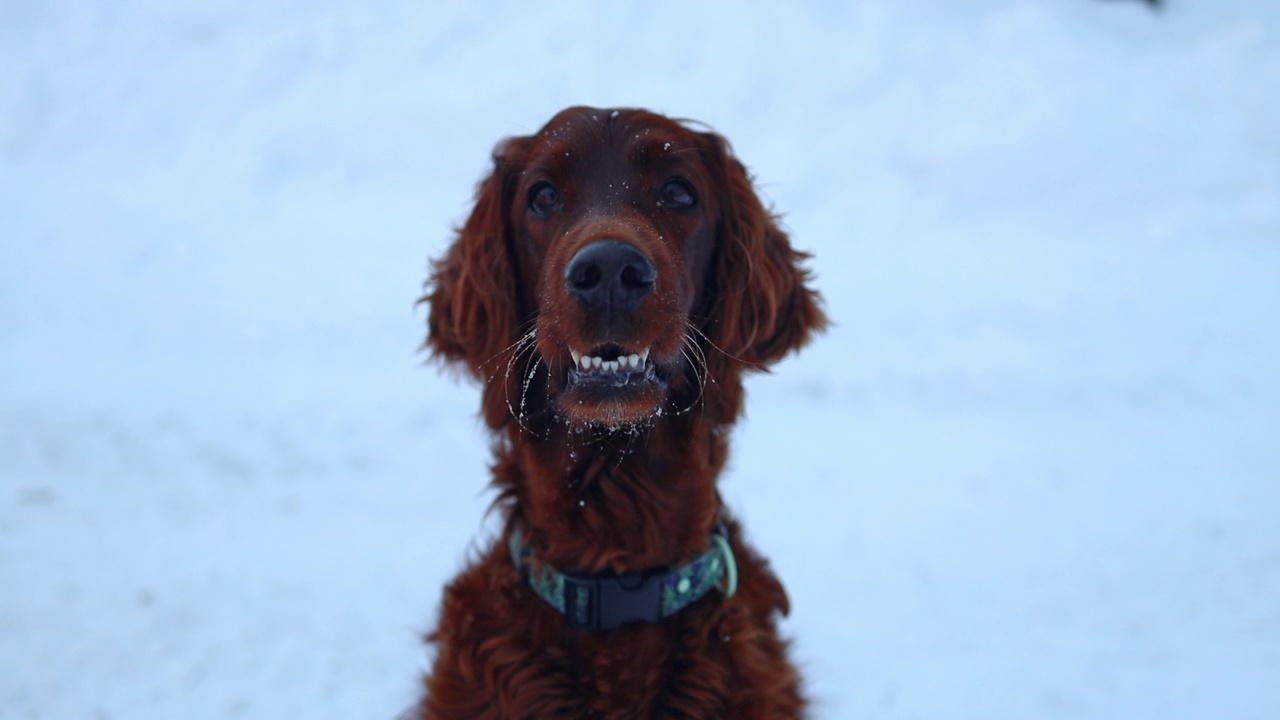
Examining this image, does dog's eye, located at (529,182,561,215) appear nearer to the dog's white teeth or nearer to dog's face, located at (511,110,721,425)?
dog's face, located at (511,110,721,425)

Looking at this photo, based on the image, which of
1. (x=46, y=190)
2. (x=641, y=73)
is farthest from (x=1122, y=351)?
(x=46, y=190)

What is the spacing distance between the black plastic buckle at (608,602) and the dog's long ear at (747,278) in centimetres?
70

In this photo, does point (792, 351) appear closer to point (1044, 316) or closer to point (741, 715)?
point (741, 715)

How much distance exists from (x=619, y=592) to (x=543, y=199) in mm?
1061

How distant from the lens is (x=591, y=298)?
204cm

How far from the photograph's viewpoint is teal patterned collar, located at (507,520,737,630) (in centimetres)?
218

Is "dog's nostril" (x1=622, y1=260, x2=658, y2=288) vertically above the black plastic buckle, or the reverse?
"dog's nostril" (x1=622, y1=260, x2=658, y2=288)

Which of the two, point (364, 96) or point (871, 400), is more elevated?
point (364, 96)

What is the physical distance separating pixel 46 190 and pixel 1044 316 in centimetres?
656

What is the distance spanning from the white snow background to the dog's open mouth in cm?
94

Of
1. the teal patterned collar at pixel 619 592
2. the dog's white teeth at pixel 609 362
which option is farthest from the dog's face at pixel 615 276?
the teal patterned collar at pixel 619 592

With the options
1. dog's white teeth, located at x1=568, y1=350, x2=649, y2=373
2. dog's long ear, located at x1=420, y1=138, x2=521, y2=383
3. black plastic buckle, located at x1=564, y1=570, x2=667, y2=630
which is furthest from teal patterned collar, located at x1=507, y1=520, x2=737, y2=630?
dog's long ear, located at x1=420, y1=138, x2=521, y2=383

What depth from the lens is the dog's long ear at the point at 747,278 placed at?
2.60 metres

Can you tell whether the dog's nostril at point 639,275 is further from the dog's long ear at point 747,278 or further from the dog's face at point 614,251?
the dog's long ear at point 747,278
